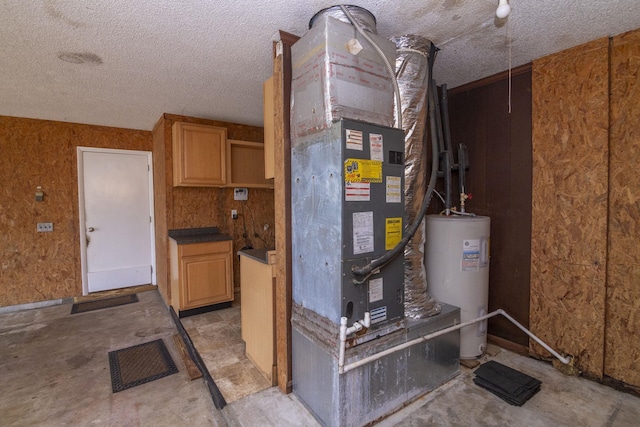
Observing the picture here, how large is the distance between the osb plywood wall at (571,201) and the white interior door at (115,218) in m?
4.80

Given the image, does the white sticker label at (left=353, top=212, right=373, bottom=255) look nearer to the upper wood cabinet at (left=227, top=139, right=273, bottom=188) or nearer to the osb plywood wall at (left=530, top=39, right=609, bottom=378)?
the osb plywood wall at (left=530, top=39, right=609, bottom=378)

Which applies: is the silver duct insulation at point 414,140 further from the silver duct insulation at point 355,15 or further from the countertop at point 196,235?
the countertop at point 196,235

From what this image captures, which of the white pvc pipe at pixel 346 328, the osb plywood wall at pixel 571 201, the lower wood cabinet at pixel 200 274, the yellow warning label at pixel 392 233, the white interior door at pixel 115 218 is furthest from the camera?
the white interior door at pixel 115 218

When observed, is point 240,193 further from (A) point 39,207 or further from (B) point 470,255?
(B) point 470,255

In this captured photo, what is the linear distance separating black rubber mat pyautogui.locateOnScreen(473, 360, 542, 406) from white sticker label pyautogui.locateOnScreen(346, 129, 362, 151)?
1872mm

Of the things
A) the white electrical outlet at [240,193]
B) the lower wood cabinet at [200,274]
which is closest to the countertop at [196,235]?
the lower wood cabinet at [200,274]

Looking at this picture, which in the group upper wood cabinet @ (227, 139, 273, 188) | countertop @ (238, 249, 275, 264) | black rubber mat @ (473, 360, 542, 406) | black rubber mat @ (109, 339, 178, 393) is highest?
upper wood cabinet @ (227, 139, 273, 188)

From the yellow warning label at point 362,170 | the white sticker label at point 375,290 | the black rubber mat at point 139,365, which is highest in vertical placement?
the yellow warning label at point 362,170

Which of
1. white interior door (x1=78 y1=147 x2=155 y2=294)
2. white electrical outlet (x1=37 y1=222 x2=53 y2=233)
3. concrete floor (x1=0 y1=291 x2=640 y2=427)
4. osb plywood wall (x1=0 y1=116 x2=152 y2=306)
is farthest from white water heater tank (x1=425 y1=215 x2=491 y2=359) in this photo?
white electrical outlet (x1=37 y1=222 x2=53 y2=233)

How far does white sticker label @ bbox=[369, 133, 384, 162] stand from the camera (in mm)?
1676

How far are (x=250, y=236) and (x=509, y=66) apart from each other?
3.52 m

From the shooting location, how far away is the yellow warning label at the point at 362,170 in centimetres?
159

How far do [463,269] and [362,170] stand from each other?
133 cm

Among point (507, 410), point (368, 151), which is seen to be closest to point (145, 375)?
point (368, 151)
